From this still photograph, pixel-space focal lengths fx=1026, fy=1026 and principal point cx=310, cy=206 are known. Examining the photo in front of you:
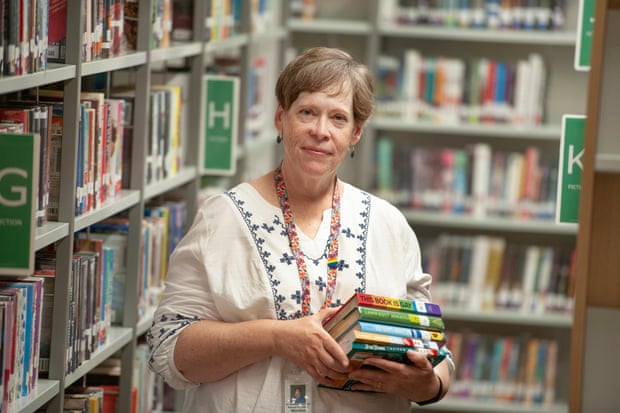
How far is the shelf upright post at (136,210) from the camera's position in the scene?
314cm

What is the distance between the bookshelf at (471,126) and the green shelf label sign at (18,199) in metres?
3.27

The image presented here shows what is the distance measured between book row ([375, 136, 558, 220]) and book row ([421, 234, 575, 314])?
178 mm

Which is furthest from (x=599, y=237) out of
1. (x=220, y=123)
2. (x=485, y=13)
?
(x=485, y=13)

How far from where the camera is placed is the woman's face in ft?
8.00

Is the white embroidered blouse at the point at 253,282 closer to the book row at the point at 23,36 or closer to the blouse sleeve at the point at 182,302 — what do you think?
the blouse sleeve at the point at 182,302

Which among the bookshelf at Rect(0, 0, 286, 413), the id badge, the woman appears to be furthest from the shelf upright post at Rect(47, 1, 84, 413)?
the id badge

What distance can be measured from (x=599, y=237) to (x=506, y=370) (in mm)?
3154

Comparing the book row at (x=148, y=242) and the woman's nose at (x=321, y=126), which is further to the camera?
the book row at (x=148, y=242)

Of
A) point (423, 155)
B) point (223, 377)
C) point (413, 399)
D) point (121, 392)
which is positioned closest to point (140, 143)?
point (121, 392)

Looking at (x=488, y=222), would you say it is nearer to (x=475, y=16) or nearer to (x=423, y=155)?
(x=423, y=155)

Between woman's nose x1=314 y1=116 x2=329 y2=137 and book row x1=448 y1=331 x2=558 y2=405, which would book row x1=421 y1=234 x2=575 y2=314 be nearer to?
book row x1=448 y1=331 x2=558 y2=405

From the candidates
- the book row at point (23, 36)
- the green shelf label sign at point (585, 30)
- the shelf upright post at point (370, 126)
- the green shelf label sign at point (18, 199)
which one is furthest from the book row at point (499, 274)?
the green shelf label sign at point (18, 199)

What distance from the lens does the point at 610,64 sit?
2180 mm

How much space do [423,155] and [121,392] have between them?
2.53 m
